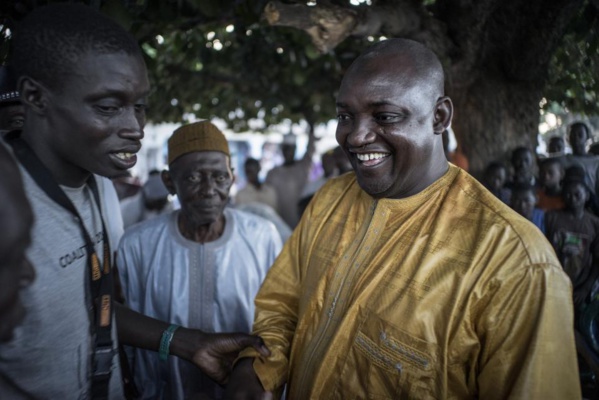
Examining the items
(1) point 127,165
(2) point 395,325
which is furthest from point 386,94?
(1) point 127,165

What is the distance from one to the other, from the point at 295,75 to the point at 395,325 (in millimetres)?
4923

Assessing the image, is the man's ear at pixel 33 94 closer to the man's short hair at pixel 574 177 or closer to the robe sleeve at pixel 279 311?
the robe sleeve at pixel 279 311

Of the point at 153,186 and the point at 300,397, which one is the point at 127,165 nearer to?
the point at 300,397

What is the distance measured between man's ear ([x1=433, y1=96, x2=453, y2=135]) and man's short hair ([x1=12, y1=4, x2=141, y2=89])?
1.10 metres

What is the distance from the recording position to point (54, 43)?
1.38 meters

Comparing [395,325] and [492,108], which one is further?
[492,108]

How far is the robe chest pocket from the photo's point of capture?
1.47 meters

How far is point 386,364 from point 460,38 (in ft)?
10.2

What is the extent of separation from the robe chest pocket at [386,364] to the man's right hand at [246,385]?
297 millimetres

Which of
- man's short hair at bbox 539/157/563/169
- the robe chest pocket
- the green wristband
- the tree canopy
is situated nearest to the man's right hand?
the robe chest pocket

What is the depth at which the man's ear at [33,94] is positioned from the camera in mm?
1399

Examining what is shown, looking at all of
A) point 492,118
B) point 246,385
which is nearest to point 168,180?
point 246,385

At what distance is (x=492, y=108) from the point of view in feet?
13.9

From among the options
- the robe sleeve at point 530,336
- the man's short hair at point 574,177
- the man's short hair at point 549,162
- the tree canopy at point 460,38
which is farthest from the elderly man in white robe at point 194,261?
the man's short hair at point 549,162
